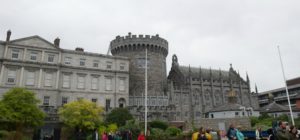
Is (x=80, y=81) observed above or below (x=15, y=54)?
below

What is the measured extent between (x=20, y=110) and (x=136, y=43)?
92.6 feet

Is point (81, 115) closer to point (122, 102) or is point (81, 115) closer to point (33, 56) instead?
point (122, 102)

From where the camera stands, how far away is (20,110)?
31391 mm

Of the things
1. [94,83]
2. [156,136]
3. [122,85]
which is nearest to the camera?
[156,136]

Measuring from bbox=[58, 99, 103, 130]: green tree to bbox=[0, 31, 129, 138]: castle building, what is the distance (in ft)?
15.5

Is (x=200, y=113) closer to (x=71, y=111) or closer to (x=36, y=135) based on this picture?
(x=71, y=111)

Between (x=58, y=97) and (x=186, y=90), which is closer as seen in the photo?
(x=58, y=97)

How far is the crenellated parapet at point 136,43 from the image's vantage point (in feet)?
176

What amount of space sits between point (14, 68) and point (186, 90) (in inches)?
1455

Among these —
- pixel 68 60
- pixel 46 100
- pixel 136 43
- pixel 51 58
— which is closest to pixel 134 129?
pixel 46 100

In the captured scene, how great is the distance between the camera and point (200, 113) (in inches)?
2368

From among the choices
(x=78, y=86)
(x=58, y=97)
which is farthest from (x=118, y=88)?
(x=58, y=97)

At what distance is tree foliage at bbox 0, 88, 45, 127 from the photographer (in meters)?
30.3

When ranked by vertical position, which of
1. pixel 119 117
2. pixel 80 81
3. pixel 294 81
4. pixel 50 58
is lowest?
pixel 119 117
